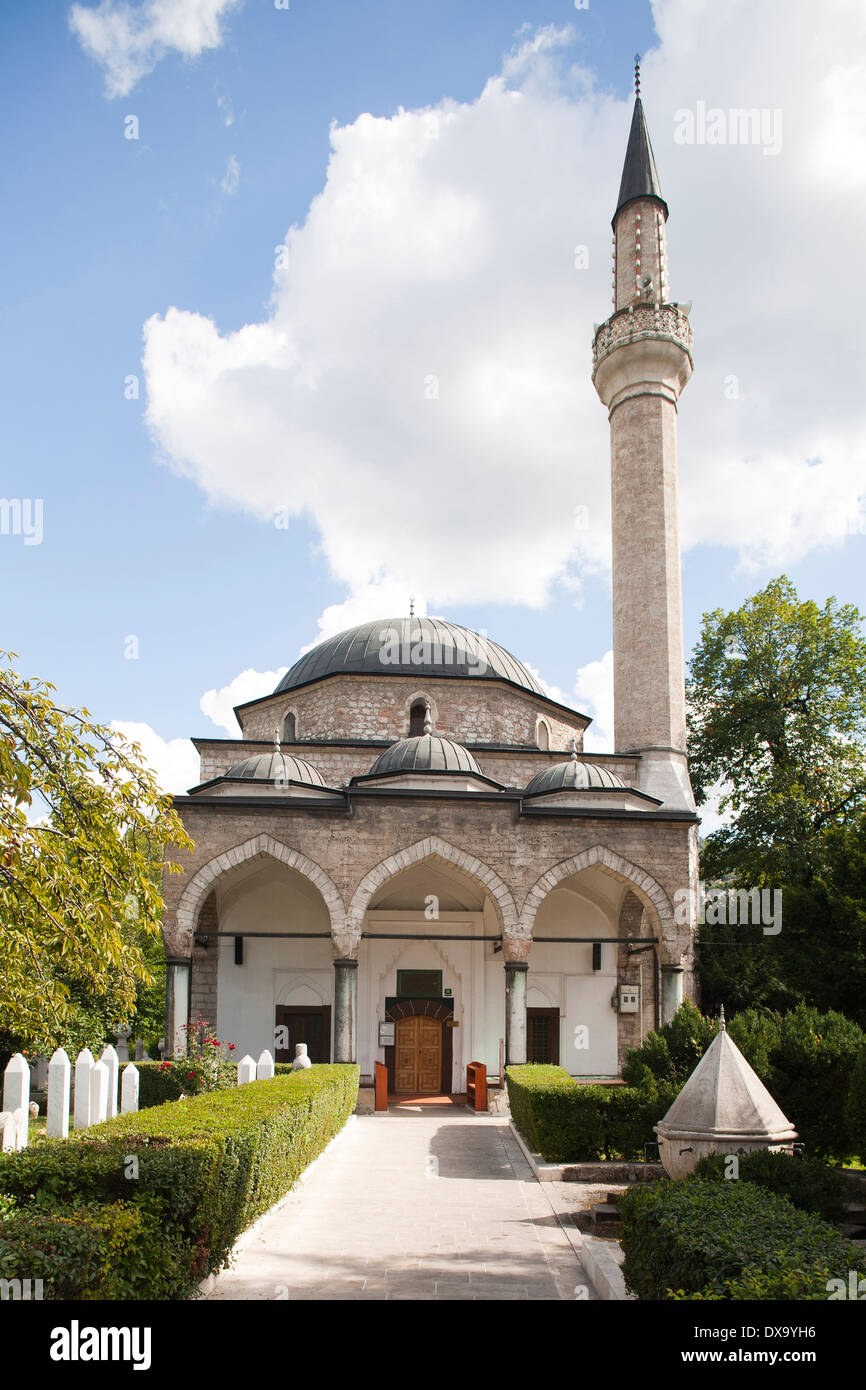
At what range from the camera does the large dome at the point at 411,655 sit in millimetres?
21000

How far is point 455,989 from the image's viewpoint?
1755 cm

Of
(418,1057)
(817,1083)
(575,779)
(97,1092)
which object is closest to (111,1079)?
(97,1092)

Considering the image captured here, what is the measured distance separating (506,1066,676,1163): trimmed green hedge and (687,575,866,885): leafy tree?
11297mm

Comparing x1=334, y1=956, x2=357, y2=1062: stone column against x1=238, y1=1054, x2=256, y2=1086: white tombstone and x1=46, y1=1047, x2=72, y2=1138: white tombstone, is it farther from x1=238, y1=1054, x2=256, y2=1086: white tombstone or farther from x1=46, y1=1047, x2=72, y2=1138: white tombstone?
x1=46, y1=1047, x2=72, y2=1138: white tombstone

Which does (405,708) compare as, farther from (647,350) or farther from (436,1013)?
(647,350)

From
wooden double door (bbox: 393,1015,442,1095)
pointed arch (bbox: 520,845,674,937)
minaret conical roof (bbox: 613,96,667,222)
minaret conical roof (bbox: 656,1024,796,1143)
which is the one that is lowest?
wooden double door (bbox: 393,1015,442,1095)

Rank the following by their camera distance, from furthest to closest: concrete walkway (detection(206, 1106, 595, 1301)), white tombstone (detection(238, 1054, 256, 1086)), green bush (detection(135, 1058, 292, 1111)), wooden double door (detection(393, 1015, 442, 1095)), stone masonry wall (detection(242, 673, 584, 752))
Answer: stone masonry wall (detection(242, 673, 584, 752)), wooden double door (detection(393, 1015, 442, 1095)), green bush (detection(135, 1058, 292, 1111)), white tombstone (detection(238, 1054, 256, 1086)), concrete walkway (detection(206, 1106, 595, 1301))

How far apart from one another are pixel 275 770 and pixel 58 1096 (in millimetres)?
8224

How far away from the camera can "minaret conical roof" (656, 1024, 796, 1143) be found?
642 cm

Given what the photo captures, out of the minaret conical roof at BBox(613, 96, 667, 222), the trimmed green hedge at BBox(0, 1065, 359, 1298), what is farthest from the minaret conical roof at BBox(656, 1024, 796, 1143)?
the minaret conical roof at BBox(613, 96, 667, 222)

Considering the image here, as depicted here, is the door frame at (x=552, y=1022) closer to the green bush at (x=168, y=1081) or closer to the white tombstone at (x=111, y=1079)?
the green bush at (x=168, y=1081)

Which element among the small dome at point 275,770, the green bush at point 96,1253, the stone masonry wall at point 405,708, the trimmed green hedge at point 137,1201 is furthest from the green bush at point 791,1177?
the stone masonry wall at point 405,708
